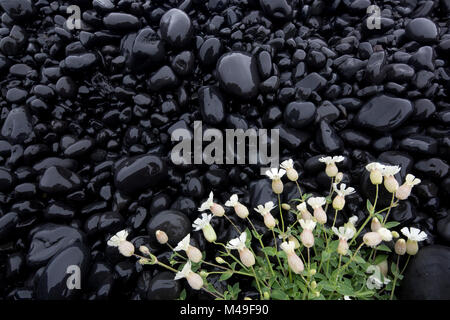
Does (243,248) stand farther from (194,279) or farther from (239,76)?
(239,76)

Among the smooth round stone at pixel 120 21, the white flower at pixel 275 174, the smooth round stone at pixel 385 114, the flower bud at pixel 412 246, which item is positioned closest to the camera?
the flower bud at pixel 412 246

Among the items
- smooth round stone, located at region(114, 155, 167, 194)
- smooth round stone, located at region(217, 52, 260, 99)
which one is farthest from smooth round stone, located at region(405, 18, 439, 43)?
smooth round stone, located at region(114, 155, 167, 194)

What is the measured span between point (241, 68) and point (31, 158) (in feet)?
4.61

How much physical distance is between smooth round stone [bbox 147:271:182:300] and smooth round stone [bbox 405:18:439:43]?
2095mm

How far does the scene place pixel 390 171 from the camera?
1.35m

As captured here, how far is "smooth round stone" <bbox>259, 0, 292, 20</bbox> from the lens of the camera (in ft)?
7.26

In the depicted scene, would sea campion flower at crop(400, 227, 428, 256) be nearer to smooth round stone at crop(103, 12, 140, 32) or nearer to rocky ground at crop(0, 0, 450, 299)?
rocky ground at crop(0, 0, 450, 299)

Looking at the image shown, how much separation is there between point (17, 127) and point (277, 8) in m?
1.85

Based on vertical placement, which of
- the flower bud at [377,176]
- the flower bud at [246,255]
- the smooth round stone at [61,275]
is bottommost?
the smooth round stone at [61,275]

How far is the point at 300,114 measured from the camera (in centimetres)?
192

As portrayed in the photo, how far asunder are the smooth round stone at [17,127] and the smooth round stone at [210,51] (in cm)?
120

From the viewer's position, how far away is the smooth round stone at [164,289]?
5.09ft

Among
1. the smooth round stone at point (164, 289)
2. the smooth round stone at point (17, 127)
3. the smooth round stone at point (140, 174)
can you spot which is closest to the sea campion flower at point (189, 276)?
the smooth round stone at point (164, 289)

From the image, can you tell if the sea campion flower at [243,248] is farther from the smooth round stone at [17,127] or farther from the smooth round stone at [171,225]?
the smooth round stone at [17,127]
